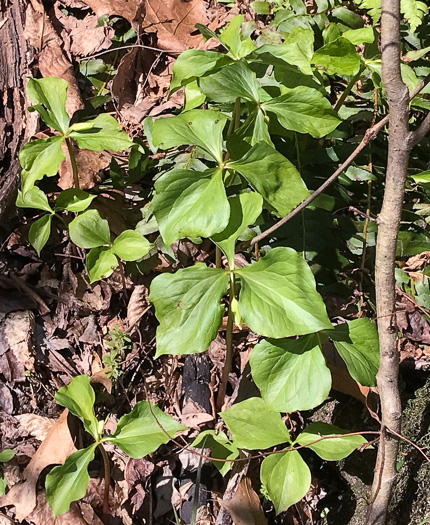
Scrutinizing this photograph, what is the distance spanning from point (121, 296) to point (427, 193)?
1.39 meters

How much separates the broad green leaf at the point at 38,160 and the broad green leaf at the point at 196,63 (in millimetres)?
568

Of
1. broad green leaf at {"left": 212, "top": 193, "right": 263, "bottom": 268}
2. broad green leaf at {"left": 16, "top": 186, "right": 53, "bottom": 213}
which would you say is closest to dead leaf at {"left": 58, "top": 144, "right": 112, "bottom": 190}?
broad green leaf at {"left": 16, "top": 186, "right": 53, "bottom": 213}

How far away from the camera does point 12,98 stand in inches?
99.4

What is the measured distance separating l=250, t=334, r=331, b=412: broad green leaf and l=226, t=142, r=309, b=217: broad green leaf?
1.28 ft

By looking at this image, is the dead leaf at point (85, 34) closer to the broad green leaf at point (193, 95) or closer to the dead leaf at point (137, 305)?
the broad green leaf at point (193, 95)

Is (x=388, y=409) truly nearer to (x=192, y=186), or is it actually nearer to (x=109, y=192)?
(x=192, y=186)

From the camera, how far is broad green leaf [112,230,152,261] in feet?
6.32

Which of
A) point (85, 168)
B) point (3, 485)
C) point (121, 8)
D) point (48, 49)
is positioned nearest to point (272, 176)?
point (85, 168)

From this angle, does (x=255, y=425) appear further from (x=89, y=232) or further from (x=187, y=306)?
(x=89, y=232)

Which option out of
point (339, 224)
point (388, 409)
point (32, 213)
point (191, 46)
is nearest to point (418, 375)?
point (388, 409)

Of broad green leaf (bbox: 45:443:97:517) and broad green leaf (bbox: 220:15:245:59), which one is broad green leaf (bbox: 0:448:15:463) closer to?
broad green leaf (bbox: 45:443:97:517)

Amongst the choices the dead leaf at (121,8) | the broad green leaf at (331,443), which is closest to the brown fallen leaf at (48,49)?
the dead leaf at (121,8)

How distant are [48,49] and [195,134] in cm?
159

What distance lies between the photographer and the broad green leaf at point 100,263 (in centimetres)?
194
